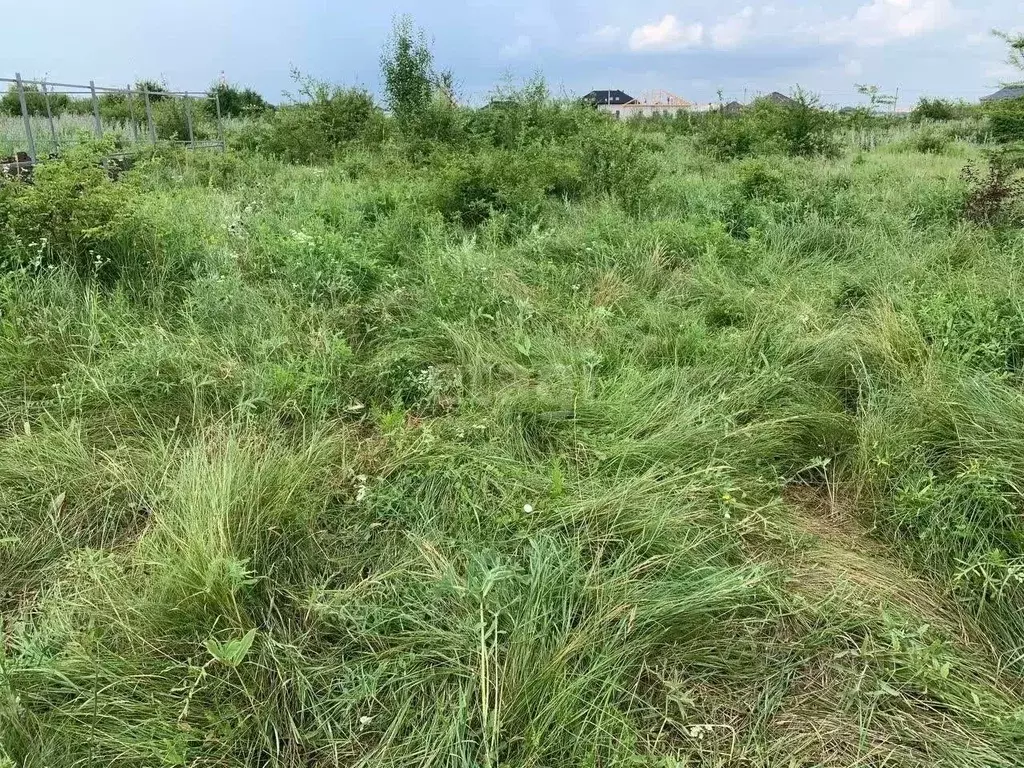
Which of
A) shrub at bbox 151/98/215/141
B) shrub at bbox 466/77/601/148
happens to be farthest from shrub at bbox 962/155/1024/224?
shrub at bbox 151/98/215/141

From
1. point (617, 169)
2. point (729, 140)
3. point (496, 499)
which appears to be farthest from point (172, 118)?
point (496, 499)

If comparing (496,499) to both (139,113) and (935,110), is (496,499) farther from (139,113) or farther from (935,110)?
(935,110)

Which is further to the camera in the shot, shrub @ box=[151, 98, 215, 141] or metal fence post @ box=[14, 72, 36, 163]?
Result: shrub @ box=[151, 98, 215, 141]

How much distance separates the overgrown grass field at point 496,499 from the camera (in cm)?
159

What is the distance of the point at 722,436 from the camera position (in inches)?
99.5

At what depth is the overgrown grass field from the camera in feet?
5.21

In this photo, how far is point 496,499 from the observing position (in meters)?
2.19

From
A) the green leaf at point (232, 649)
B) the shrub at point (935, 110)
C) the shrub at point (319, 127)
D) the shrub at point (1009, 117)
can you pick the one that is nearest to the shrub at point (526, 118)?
the shrub at point (319, 127)

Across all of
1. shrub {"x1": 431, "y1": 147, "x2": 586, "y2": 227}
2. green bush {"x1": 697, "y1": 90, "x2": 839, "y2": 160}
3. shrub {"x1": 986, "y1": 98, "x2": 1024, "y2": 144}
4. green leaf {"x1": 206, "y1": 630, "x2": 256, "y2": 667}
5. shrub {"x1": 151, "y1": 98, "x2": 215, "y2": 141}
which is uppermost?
shrub {"x1": 151, "y1": 98, "x2": 215, "y2": 141}

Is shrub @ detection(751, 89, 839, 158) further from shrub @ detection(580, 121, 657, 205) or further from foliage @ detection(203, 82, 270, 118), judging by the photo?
foliage @ detection(203, 82, 270, 118)

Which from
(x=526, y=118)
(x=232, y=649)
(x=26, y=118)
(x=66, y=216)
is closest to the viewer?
(x=232, y=649)

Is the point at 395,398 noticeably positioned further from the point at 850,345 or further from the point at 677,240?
the point at 677,240

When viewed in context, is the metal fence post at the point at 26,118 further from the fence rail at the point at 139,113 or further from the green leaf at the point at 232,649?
the green leaf at the point at 232,649

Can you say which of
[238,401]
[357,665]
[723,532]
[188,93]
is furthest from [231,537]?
[188,93]
